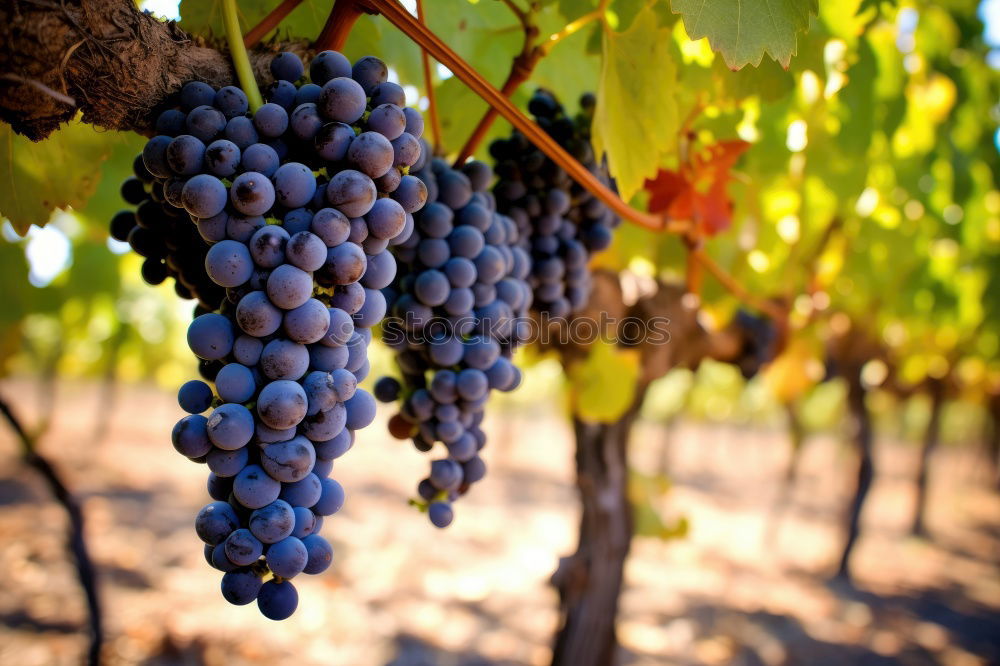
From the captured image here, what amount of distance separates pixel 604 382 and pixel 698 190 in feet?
2.11

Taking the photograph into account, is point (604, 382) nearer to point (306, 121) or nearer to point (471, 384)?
point (471, 384)

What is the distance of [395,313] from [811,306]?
262 cm

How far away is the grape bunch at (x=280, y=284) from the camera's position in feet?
2.11

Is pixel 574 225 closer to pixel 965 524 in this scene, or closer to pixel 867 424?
pixel 867 424

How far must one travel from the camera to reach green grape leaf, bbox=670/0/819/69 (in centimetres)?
94

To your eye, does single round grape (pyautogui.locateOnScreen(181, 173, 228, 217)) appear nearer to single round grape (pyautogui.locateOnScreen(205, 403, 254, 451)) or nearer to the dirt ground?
single round grape (pyautogui.locateOnScreen(205, 403, 254, 451))

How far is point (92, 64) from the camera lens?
27.2 inches

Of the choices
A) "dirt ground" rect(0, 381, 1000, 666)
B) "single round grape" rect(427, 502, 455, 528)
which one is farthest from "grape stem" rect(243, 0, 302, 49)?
"dirt ground" rect(0, 381, 1000, 666)

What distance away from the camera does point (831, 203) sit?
9.48 ft

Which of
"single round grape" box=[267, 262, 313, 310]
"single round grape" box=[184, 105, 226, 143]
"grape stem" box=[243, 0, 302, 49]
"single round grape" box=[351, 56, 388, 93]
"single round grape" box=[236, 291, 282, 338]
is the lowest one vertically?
"single round grape" box=[236, 291, 282, 338]

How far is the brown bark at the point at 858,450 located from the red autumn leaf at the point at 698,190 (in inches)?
196

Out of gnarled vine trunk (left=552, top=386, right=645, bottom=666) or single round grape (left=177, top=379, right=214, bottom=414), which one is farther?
gnarled vine trunk (left=552, top=386, right=645, bottom=666)

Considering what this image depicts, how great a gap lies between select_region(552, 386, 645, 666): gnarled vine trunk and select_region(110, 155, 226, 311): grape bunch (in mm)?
1643

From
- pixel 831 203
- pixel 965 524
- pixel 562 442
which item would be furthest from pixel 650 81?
pixel 562 442
